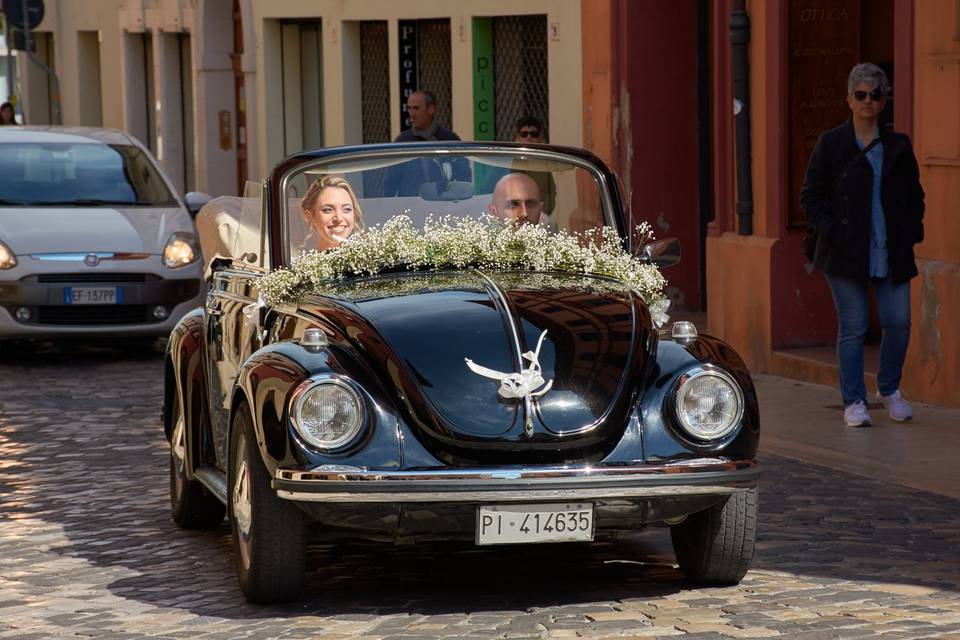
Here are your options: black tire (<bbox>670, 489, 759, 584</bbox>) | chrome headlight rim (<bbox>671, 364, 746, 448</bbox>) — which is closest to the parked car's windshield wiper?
black tire (<bbox>670, 489, 759, 584</bbox>)

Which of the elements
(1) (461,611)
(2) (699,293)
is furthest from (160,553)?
(2) (699,293)

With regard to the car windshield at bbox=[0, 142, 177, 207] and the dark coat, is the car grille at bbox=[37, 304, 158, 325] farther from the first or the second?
the dark coat

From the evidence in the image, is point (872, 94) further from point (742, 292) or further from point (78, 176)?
point (78, 176)

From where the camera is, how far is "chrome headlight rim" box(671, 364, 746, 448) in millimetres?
6648

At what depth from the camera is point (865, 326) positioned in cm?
1107

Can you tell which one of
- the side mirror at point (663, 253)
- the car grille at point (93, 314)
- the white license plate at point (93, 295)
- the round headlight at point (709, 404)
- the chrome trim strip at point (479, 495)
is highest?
the side mirror at point (663, 253)

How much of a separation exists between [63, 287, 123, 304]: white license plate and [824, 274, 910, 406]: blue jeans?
20.2 ft

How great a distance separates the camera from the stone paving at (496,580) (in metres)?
6.57

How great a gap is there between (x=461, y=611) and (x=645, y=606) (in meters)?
0.58

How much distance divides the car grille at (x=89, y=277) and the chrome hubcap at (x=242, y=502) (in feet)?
28.0

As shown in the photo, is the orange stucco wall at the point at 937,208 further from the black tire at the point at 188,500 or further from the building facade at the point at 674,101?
the black tire at the point at 188,500

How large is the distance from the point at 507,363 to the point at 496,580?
97cm

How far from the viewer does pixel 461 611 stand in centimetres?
677

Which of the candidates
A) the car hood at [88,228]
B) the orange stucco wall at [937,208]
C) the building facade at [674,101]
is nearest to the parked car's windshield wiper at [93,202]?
the car hood at [88,228]
